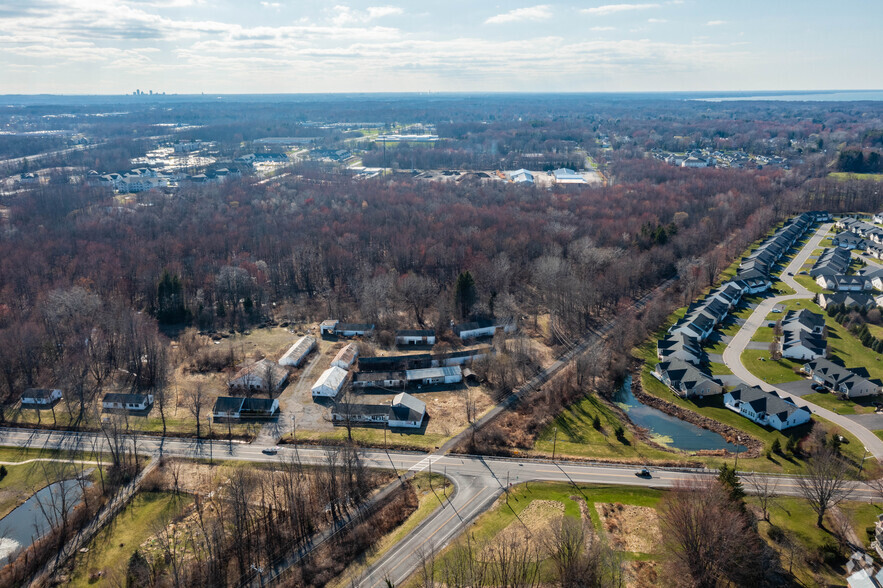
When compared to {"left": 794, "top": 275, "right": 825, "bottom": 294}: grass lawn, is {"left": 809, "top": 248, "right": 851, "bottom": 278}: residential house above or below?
above

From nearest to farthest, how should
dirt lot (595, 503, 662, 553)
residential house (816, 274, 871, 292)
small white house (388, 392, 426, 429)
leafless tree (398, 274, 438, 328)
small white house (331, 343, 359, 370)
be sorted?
dirt lot (595, 503, 662, 553) < small white house (388, 392, 426, 429) < small white house (331, 343, 359, 370) < leafless tree (398, 274, 438, 328) < residential house (816, 274, 871, 292)

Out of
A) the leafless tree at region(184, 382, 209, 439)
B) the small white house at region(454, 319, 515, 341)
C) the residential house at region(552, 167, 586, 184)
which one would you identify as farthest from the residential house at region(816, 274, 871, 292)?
the leafless tree at region(184, 382, 209, 439)

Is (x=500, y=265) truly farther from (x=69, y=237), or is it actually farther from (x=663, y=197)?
(x=69, y=237)

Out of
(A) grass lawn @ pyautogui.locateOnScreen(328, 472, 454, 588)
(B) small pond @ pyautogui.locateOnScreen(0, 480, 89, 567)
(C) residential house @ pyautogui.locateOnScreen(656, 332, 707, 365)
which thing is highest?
(C) residential house @ pyautogui.locateOnScreen(656, 332, 707, 365)

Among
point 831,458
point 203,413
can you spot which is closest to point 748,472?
point 831,458

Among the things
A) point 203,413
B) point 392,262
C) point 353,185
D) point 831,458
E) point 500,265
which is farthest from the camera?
point 353,185

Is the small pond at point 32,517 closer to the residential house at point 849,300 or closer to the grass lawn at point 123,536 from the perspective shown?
the grass lawn at point 123,536

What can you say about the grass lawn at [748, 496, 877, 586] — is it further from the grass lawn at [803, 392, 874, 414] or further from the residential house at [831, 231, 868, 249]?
the residential house at [831, 231, 868, 249]

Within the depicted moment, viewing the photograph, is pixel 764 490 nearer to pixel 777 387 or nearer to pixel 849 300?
pixel 777 387
